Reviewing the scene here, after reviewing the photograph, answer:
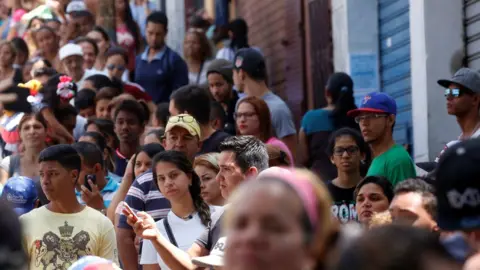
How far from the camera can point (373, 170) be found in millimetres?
8828

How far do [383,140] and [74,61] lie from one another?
6.76 m

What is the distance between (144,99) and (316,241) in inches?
405

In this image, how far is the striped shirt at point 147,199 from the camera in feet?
29.3

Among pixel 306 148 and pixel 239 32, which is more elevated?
pixel 239 32

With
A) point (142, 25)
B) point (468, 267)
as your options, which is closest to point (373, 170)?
point (468, 267)

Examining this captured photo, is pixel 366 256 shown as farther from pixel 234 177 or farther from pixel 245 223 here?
pixel 234 177

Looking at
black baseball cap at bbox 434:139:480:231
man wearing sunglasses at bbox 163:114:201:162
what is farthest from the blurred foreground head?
man wearing sunglasses at bbox 163:114:201:162

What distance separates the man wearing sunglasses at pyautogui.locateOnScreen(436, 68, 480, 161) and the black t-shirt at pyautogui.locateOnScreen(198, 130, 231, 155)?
6.04 feet

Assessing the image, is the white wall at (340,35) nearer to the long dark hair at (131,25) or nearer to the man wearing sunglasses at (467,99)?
the long dark hair at (131,25)

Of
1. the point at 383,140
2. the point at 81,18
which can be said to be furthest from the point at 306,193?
the point at 81,18

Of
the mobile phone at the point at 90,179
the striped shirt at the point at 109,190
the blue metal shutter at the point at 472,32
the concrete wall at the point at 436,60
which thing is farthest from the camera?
the concrete wall at the point at 436,60

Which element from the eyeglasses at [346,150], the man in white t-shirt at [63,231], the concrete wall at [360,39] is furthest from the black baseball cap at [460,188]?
the concrete wall at [360,39]

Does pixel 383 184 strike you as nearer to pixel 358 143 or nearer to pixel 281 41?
pixel 358 143

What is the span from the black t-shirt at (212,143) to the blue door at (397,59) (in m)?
2.83
